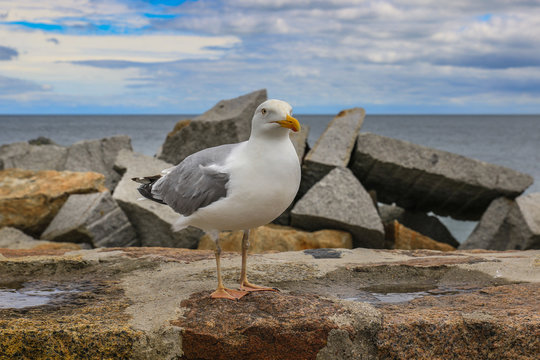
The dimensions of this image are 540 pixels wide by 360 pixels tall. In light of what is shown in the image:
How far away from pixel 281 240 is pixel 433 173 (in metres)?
2.86

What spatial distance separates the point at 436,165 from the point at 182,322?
257 inches

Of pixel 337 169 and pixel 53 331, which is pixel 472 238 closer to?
pixel 337 169

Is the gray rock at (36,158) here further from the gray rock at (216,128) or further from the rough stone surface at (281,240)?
the rough stone surface at (281,240)

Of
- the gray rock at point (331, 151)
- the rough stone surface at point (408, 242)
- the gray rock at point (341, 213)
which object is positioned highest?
the gray rock at point (331, 151)

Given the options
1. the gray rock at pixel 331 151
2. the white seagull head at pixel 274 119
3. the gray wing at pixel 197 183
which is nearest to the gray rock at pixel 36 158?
the gray rock at pixel 331 151

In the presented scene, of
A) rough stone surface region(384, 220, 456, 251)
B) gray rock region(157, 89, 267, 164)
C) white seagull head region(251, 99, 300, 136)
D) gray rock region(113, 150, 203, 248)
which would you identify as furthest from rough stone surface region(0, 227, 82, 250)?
white seagull head region(251, 99, 300, 136)

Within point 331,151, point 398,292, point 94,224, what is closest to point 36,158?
point 94,224

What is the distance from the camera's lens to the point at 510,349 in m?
2.98

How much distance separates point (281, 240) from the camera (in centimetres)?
717

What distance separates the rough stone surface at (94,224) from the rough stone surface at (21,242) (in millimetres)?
205

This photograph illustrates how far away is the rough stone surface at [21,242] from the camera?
7168 millimetres

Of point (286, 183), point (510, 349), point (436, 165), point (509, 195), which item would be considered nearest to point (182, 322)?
point (286, 183)

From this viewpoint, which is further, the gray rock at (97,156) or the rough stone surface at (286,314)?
the gray rock at (97,156)

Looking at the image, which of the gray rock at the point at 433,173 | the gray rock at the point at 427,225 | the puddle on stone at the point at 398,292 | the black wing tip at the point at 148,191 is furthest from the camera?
the gray rock at the point at 427,225
